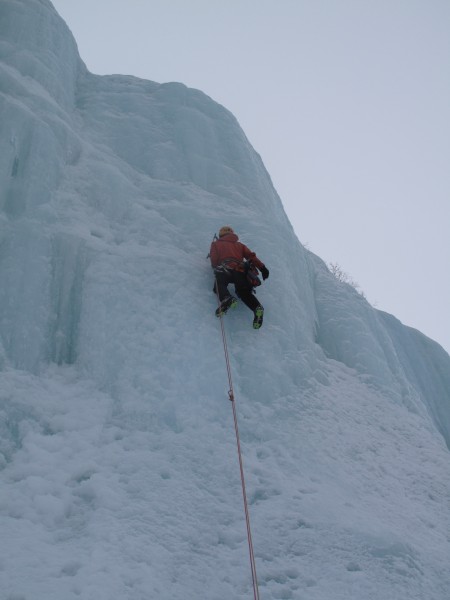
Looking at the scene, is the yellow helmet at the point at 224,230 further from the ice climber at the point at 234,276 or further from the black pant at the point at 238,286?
the black pant at the point at 238,286

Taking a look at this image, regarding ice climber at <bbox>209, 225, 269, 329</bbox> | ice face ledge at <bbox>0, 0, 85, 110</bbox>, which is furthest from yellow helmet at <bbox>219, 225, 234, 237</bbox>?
ice face ledge at <bbox>0, 0, 85, 110</bbox>

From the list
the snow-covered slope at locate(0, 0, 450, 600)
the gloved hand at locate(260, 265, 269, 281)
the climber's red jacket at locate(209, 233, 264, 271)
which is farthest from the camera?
the gloved hand at locate(260, 265, 269, 281)

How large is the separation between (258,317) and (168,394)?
5.73ft

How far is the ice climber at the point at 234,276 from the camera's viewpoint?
7.21 m

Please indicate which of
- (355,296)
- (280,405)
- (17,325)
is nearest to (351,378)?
(280,405)

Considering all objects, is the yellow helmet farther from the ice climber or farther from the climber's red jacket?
the ice climber

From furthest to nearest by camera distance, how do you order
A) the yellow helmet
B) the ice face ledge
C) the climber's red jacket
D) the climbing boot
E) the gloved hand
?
the ice face ledge, the yellow helmet, the gloved hand, the climber's red jacket, the climbing boot

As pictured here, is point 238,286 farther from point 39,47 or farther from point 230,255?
point 39,47

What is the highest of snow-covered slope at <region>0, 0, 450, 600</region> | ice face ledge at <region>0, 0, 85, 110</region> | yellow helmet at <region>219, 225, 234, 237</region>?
ice face ledge at <region>0, 0, 85, 110</region>

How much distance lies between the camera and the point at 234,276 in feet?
23.8

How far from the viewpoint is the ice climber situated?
7.21 meters

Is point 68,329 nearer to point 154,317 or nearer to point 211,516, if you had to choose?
point 154,317

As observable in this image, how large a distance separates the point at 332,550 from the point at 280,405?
1.98 meters

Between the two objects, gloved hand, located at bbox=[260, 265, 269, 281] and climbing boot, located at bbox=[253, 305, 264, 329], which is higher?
gloved hand, located at bbox=[260, 265, 269, 281]
